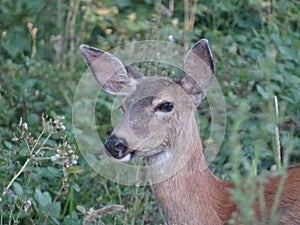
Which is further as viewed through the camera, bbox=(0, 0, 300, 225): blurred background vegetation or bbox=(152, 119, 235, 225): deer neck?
bbox=(0, 0, 300, 225): blurred background vegetation

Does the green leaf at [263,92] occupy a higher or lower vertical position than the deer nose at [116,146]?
lower

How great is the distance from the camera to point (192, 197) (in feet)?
17.8

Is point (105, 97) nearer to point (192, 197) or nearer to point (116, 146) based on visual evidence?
point (192, 197)

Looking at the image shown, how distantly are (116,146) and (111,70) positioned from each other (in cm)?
65

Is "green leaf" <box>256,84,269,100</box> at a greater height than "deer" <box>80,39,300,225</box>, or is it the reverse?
"deer" <box>80,39,300,225</box>

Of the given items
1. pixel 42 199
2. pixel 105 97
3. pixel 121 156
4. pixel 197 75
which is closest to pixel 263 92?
pixel 105 97

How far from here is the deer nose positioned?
16.8 feet

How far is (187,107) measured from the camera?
5477 millimetres

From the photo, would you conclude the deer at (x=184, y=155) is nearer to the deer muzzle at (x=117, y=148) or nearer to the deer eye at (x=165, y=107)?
the deer eye at (x=165, y=107)

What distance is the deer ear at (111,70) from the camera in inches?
223

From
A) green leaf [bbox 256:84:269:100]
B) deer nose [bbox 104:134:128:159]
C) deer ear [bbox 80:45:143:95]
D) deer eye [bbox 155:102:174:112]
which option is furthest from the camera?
green leaf [bbox 256:84:269:100]

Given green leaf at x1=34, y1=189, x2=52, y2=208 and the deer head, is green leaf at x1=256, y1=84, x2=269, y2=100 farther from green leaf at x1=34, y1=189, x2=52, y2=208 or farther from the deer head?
green leaf at x1=34, y1=189, x2=52, y2=208

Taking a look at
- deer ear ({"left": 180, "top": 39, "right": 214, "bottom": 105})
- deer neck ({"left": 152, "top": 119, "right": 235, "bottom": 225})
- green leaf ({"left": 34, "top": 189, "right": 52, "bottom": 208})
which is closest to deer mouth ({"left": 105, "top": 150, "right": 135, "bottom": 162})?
deer neck ({"left": 152, "top": 119, "right": 235, "bottom": 225})

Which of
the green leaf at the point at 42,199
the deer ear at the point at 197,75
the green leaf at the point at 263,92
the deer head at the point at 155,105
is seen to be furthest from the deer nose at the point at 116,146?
the green leaf at the point at 263,92
